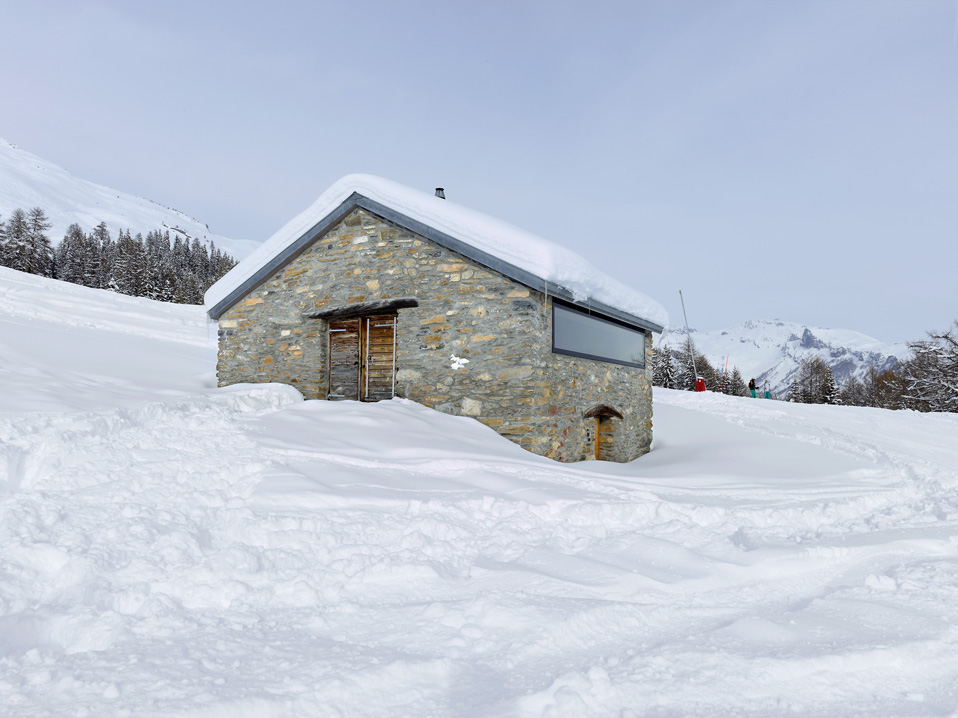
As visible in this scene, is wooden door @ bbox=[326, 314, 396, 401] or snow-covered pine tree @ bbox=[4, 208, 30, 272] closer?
wooden door @ bbox=[326, 314, 396, 401]

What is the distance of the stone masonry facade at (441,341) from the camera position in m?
7.84

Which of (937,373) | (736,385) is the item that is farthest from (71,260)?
(937,373)

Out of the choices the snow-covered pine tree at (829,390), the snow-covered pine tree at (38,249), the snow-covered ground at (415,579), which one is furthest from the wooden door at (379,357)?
the snow-covered pine tree at (38,249)

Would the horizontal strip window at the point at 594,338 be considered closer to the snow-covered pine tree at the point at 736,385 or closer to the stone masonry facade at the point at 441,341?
the stone masonry facade at the point at 441,341

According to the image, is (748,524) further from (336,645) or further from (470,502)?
(336,645)

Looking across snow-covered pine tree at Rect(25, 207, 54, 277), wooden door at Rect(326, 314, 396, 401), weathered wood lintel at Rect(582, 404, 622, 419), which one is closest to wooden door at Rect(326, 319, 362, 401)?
wooden door at Rect(326, 314, 396, 401)

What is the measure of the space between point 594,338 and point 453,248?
10.2 feet

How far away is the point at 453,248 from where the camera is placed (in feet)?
27.1

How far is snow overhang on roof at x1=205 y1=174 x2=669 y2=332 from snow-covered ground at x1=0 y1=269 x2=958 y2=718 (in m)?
2.90

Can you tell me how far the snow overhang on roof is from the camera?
25.5 feet

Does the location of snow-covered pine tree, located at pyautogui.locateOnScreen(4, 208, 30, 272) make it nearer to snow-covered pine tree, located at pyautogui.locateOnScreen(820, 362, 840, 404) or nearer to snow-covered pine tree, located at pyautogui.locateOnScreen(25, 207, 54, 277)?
snow-covered pine tree, located at pyautogui.locateOnScreen(25, 207, 54, 277)

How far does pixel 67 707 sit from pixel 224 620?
78 centimetres

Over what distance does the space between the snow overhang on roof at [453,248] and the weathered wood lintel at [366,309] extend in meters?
1.14

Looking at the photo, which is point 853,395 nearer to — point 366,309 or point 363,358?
point 363,358
